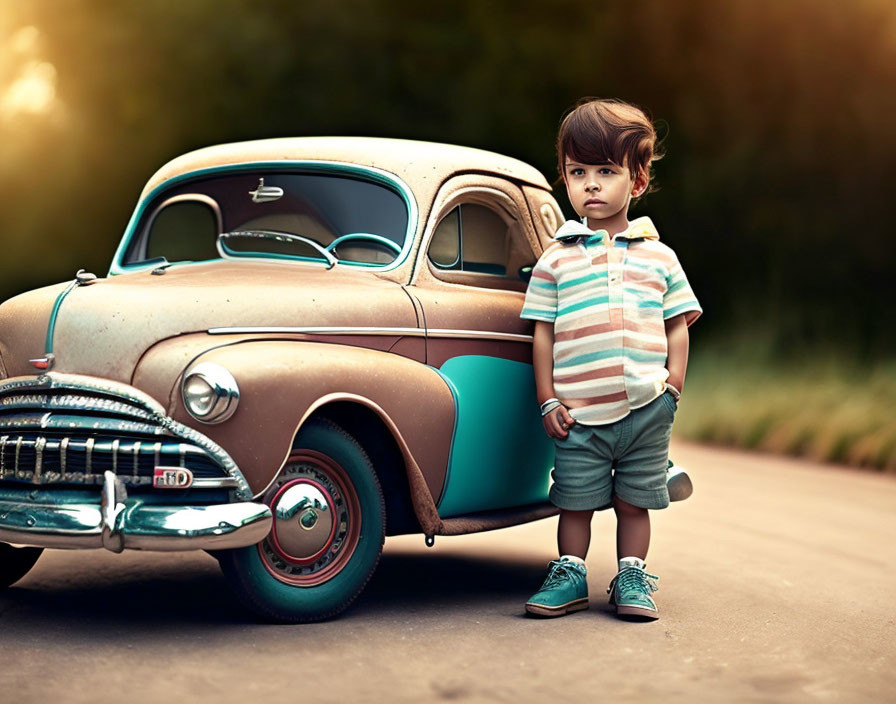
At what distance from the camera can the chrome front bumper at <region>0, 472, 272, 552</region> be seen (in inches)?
186

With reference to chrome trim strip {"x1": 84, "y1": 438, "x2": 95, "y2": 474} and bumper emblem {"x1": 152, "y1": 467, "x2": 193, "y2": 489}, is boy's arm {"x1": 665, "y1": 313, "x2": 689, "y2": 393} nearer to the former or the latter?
bumper emblem {"x1": 152, "y1": 467, "x2": 193, "y2": 489}

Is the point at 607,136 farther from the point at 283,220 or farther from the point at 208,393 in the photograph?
the point at 208,393

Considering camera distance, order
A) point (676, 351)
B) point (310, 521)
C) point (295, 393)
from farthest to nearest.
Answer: point (676, 351) < point (310, 521) < point (295, 393)

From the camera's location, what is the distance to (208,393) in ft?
15.9

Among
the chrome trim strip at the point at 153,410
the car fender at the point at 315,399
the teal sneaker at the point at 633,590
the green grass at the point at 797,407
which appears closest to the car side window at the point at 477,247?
the car fender at the point at 315,399

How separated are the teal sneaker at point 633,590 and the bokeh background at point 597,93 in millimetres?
7723

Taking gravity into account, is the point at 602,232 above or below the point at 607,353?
above

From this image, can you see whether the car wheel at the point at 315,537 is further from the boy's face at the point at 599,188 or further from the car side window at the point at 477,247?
the boy's face at the point at 599,188

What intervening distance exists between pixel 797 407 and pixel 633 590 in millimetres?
8316

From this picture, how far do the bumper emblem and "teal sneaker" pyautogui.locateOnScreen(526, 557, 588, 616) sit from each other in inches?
63.4

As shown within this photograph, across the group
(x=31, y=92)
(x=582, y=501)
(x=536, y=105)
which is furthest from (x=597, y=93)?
(x=582, y=501)

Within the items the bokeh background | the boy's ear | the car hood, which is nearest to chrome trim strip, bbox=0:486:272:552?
the car hood

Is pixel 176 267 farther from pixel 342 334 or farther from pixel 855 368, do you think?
pixel 855 368

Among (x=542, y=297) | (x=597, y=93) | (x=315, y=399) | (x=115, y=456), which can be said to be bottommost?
(x=115, y=456)
